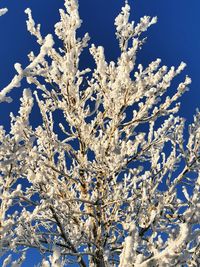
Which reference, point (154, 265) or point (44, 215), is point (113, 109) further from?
point (154, 265)

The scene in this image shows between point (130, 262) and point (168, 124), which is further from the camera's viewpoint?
point (168, 124)

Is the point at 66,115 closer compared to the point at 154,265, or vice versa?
the point at 154,265

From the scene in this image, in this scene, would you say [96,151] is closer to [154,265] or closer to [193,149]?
[193,149]

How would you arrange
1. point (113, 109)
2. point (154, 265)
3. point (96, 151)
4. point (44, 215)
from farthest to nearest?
point (44, 215) → point (113, 109) → point (96, 151) → point (154, 265)

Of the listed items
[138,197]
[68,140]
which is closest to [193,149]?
[138,197]

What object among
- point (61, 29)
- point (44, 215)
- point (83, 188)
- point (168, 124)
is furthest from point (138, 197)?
point (61, 29)

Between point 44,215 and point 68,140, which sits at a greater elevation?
point 68,140

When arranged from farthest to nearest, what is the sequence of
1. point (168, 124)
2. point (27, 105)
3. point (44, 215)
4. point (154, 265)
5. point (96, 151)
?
point (44, 215) < point (168, 124) < point (96, 151) < point (27, 105) < point (154, 265)

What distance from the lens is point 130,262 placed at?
94.2 inches

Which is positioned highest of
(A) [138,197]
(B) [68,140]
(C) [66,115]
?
(C) [66,115]

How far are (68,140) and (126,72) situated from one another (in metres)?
1.66

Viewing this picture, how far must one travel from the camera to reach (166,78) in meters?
5.45

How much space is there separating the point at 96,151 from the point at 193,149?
1.81 m

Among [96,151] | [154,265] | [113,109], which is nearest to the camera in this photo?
[154,265]
